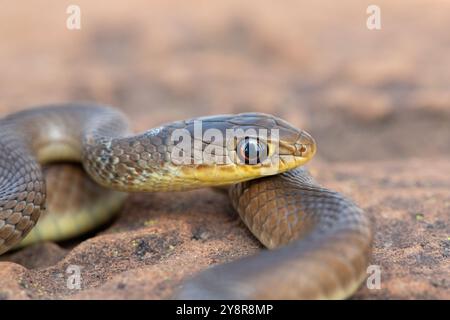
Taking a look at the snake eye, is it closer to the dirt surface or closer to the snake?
the snake

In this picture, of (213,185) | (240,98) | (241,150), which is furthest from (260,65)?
(241,150)

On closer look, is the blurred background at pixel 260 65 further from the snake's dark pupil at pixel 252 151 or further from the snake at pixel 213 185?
the snake's dark pupil at pixel 252 151

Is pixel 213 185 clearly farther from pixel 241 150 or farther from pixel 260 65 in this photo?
pixel 260 65

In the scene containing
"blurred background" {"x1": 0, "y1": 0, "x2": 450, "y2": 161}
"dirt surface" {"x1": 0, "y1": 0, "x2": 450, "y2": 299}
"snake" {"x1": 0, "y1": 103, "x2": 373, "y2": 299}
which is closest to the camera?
"snake" {"x1": 0, "y1": 103, "x2": 373, "y2": 299}

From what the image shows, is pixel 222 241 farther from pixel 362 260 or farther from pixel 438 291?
pixel 438 291

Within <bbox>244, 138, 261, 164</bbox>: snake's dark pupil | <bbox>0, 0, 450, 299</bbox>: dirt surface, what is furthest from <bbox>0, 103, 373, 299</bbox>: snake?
<bbox>0, 0, 450, 299</bbox>: dirt surface
